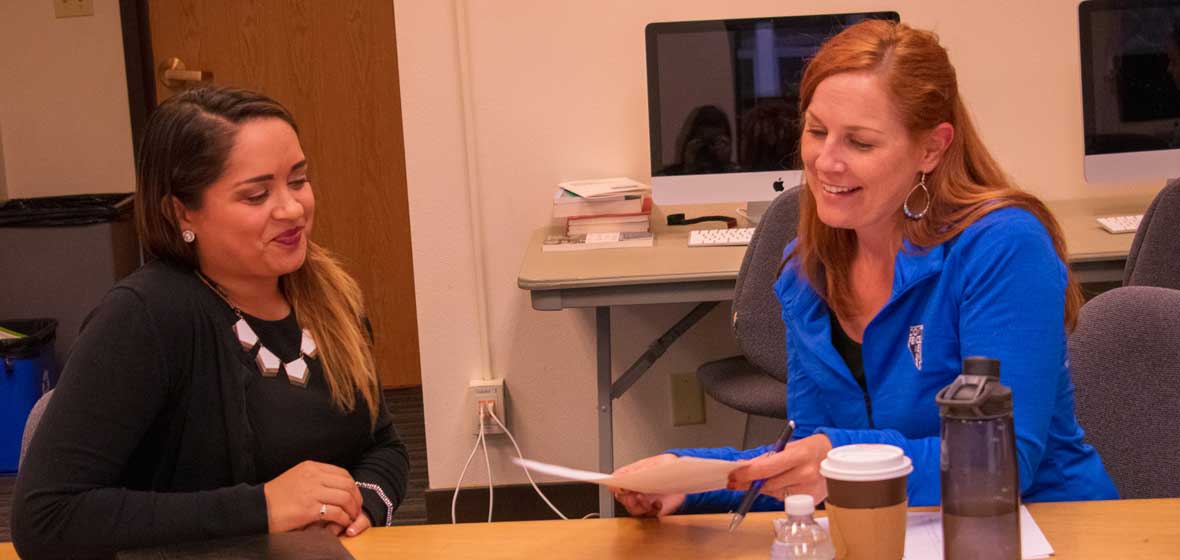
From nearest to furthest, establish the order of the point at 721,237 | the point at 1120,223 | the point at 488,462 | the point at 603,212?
the point at 1120,223 → the point at 721,237 → the point at 603,212 → the point at 488,462

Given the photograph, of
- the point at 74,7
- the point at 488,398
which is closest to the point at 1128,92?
the point at 488,398

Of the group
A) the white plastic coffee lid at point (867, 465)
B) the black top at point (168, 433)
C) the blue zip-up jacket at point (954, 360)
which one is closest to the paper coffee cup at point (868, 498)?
the white plastic coffee lid at point (867, 465)

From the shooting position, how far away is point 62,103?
485 cm

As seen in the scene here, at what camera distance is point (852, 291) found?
176 cm

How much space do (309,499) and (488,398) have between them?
214cm

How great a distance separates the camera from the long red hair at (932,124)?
1623 mm

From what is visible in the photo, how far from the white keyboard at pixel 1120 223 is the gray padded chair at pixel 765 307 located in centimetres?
87

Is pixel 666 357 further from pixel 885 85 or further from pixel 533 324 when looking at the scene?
pixel 885 85

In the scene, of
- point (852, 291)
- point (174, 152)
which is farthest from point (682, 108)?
point (174, 152)

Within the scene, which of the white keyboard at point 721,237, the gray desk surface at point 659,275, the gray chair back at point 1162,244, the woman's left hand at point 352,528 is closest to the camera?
the woman's left hand at point 352,528

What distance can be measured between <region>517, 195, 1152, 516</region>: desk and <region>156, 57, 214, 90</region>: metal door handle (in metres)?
2.01

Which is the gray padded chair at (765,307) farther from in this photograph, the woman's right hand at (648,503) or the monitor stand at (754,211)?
the woman's right hand at (648,503)

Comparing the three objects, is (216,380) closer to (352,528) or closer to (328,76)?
(352,528)

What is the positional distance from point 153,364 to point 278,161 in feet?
1.09
